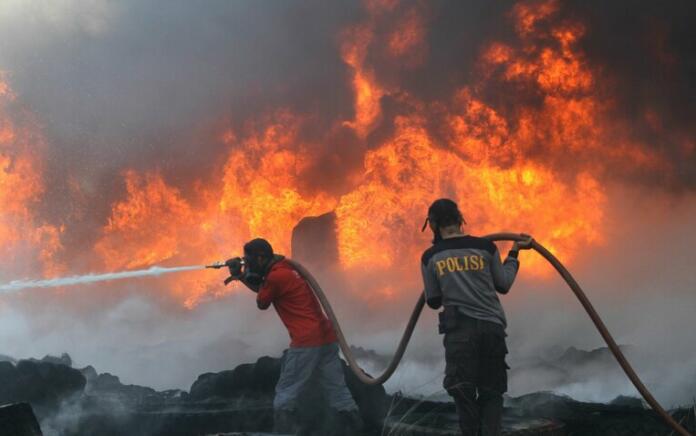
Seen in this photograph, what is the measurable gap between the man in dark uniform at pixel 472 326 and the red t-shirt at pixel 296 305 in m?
2.19

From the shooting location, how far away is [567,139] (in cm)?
1377

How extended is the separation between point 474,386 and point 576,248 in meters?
10.5

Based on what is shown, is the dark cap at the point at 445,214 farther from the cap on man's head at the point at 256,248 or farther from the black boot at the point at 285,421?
the black boot at the point at 285,421

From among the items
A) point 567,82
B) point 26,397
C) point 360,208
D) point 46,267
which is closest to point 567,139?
point 567,82

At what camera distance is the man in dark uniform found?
4.78m

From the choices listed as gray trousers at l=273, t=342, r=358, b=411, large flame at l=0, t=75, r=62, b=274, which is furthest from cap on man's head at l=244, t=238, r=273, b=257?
large flame at l=0, t=75, r=62, b=274

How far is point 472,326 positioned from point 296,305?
2.56 m

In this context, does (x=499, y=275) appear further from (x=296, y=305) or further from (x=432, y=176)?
(x=432, y=176)

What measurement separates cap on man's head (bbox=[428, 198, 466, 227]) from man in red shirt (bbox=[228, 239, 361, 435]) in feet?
7.54

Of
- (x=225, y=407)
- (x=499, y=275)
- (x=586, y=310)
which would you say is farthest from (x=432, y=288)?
(x=225, y=407)

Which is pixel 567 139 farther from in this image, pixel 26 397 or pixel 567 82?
pixel 26 397

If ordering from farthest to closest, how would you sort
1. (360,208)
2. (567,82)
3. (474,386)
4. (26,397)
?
(360,208), (567,82), (26,397), (474,386)

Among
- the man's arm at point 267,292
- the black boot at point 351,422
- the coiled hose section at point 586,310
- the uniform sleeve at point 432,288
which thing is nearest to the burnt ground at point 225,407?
the black boot at point 351,422

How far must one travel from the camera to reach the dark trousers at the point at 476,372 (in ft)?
15.6
